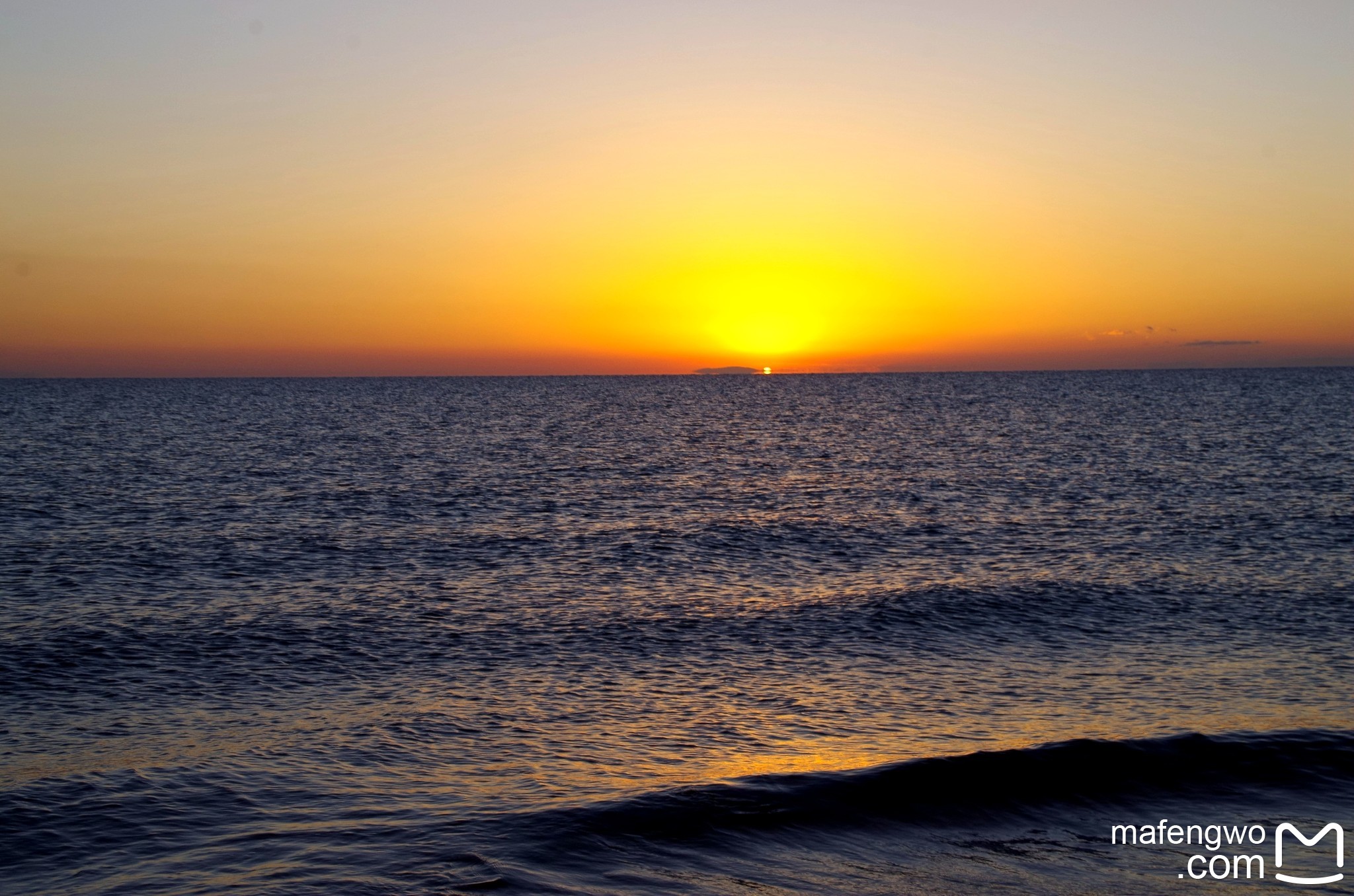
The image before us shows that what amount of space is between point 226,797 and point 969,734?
427 inches

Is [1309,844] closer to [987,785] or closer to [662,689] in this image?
[987,785]

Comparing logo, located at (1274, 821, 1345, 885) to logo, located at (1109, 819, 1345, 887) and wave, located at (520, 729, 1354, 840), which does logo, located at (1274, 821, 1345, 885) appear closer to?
logo, located at (1109, 819, 1345, 887)

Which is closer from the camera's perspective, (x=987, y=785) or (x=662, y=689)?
(x=987, y=785)

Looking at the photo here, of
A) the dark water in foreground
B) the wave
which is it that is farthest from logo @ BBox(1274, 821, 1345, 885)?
the wave

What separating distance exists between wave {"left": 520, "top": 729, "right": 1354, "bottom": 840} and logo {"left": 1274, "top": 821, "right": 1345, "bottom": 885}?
1223mm

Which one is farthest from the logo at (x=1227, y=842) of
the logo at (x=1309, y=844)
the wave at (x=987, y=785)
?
the wave at (x=987, y=785)

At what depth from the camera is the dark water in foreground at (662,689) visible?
1201 cm

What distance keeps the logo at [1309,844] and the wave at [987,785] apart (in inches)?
48.1

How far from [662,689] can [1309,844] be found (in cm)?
1018

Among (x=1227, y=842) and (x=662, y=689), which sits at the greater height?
(x=662, y=689)

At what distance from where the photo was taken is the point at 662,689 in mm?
18672

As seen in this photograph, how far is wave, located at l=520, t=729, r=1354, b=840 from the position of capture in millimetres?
12875

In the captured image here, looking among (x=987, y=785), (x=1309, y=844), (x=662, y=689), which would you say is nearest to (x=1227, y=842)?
(x=1309, y=844)

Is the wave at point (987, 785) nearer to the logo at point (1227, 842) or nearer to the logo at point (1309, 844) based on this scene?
the logo at point (1227, 842)
